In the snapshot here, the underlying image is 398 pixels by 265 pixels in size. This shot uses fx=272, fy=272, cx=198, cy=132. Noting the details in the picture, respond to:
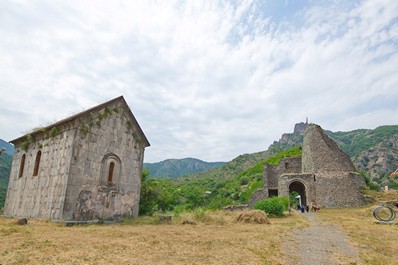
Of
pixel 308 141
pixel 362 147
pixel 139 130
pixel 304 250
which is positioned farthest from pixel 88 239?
pixel 362 147

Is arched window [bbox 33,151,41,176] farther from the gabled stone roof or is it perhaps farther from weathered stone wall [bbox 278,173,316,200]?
weathered stone wall [bbox 278,173,316,200]

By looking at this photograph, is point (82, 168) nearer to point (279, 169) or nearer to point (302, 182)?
point (302, 182)

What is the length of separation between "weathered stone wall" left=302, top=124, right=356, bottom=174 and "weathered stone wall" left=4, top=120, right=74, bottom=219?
2479 cm

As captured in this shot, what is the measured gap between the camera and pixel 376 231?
12.3 m

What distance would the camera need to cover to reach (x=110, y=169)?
541 inches

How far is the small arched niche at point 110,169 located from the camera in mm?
13344

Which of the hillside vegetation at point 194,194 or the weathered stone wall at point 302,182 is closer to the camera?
the hillside vegetation at point 194,194

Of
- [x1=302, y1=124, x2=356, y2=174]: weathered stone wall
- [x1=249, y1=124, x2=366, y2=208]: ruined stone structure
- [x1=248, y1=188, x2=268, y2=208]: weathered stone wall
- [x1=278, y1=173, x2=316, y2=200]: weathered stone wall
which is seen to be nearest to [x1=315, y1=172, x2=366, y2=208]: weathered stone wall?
[x1=249, y1=124, x2=366, y2=208]: ruined stone structure

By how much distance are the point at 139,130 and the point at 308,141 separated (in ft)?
75.1

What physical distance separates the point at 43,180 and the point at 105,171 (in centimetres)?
291

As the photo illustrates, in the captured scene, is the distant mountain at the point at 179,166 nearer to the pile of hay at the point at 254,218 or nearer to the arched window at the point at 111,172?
the pile of hay at the point at 254,218

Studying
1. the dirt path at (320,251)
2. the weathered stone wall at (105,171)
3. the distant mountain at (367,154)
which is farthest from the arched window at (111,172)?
the distant mountain at (367,154)

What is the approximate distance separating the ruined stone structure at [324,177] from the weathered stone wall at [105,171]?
20.0 m

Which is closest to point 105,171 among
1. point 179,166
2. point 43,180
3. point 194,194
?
point 43,180
